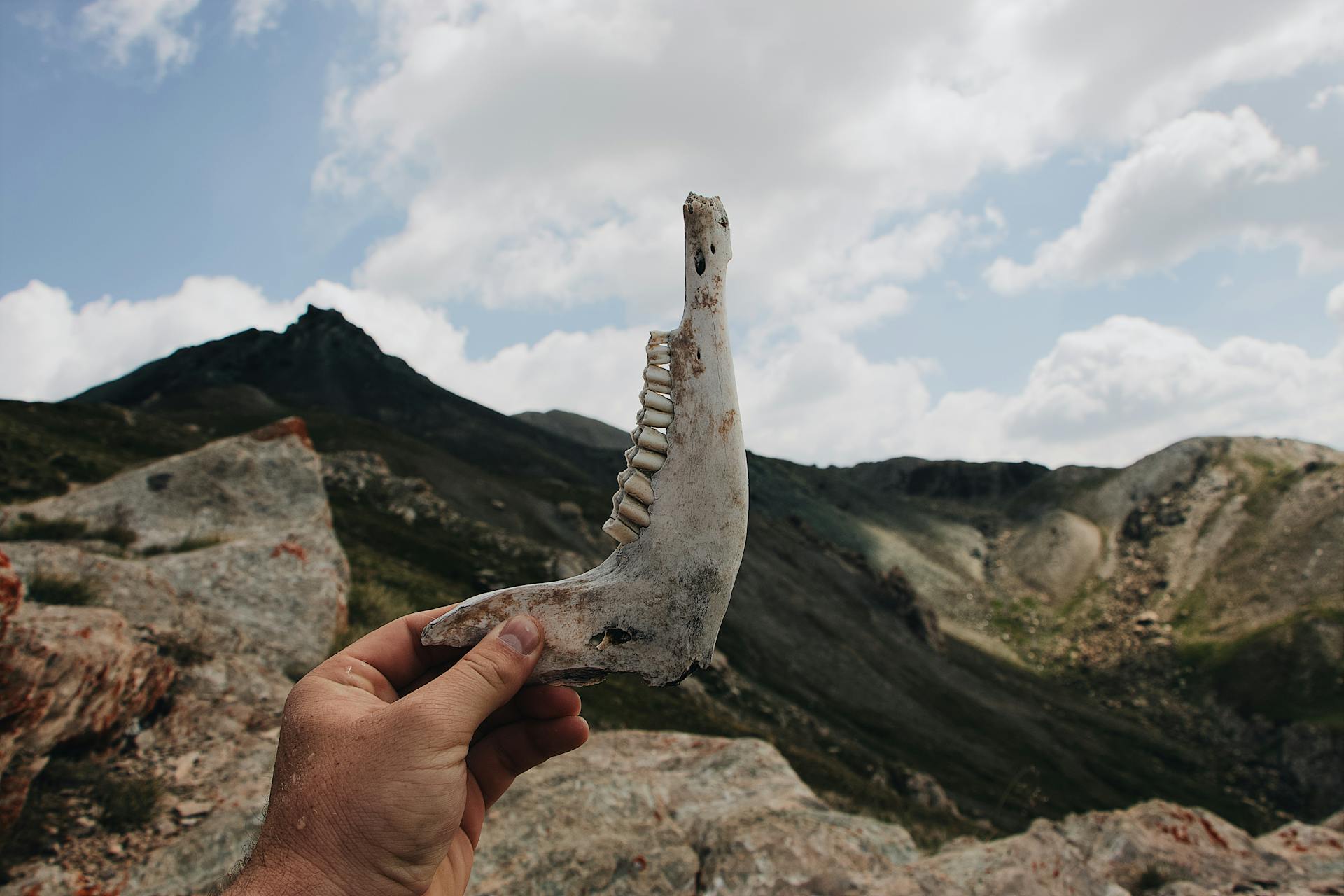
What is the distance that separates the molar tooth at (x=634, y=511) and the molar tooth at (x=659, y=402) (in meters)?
0.38

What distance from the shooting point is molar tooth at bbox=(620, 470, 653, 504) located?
123 inches

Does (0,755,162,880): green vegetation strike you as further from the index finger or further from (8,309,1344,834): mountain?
(8,309,1344,834): mountain

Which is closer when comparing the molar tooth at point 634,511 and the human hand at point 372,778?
the human hand at point 372,778

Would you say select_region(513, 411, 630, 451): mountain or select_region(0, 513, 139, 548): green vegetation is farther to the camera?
select_region(513, 411, 630, 451): mountain

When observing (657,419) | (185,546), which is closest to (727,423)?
(657,419)

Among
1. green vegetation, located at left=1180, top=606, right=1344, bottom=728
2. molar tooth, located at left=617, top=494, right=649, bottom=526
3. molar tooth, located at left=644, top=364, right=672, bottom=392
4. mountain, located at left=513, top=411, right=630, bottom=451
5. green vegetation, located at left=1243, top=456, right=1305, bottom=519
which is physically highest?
mountain, located at left=513, top=411, right=630, bottom=451

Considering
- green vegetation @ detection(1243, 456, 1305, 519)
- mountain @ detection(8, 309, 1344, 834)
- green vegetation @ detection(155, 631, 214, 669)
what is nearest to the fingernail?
green vegetation @ detection(155, 631, 214, 669)

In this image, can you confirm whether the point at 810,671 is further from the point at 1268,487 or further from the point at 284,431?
the point at 1268,487

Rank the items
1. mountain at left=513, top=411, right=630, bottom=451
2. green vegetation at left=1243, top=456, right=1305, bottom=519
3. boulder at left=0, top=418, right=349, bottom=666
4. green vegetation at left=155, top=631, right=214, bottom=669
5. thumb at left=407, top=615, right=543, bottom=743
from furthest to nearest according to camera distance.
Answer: mountain at left=513, top=411, right=630, bottom=451
green vegetation at left=1243, top=456, right=1305, bottom=519
boulder at left=0, top=418, right=349, bottom=666
green vegetation at left=155, top=631, right=214, bottom=669
thumb at left=407, top=615, right=543, bottom=743

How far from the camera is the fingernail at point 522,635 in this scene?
9.22ft

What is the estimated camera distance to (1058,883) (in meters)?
5.80

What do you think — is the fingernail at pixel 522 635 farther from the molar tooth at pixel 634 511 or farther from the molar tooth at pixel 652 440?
the molar tooth at pixel 652 440

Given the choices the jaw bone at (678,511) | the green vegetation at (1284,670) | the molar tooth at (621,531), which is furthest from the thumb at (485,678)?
the green vegetation at (1284,670)

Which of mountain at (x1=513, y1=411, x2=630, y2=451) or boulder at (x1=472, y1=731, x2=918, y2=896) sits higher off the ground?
mountain at (x1=513, y1=411, x2=630, y2=451)
